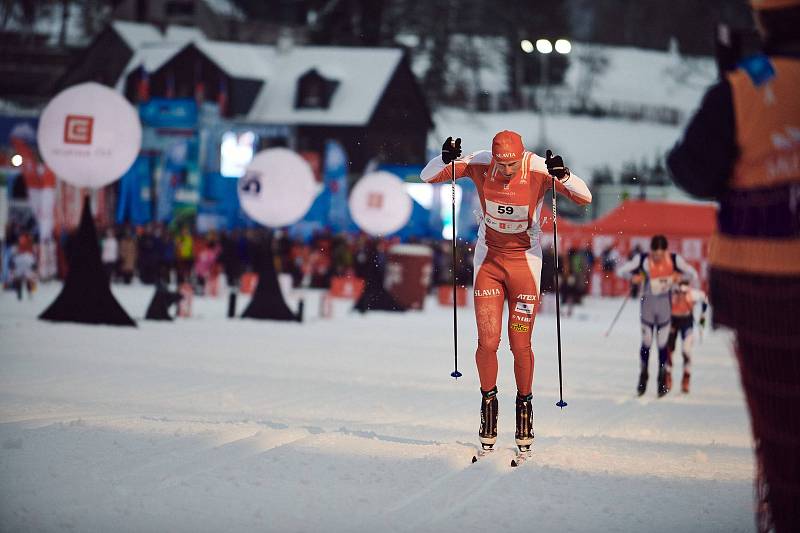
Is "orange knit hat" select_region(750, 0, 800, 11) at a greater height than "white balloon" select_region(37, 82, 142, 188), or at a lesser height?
lesser

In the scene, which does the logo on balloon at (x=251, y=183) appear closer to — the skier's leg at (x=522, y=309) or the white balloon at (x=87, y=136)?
the white balloon at (x=87, y=136)

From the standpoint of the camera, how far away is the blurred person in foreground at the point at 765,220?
11.8 feet

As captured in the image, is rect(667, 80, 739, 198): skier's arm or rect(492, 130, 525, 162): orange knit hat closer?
rect(667, 80, 739, 198): skier's arm

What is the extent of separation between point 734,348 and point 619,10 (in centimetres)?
12100

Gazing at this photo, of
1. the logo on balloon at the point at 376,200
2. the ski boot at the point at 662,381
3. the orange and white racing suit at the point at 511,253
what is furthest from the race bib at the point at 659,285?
the logo on balloon at the point at 376,200

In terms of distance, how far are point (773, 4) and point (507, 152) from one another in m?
3.53

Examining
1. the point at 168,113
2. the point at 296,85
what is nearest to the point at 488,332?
the point at 168,113

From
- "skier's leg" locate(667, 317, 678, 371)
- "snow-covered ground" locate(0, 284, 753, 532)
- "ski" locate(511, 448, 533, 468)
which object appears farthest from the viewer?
"skier's leg" locate(667, 317, 678, 371)

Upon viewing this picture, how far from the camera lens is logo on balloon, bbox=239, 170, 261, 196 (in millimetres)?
21438

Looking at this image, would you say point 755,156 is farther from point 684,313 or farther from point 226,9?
point 226,9

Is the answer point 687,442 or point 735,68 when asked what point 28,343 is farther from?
point 735,68

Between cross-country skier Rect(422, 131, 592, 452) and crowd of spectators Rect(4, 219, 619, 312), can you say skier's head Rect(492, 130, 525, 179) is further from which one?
crowd of spectators Rect(4, 219, 619, 312)

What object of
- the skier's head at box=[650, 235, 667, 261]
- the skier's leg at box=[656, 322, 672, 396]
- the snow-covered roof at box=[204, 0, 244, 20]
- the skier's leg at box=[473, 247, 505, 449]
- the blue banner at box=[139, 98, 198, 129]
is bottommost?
the skier's leg at box=[656, 322, 672, 396]

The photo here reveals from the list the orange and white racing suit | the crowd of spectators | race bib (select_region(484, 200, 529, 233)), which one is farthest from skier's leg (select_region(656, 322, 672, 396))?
the crowd of spectators
